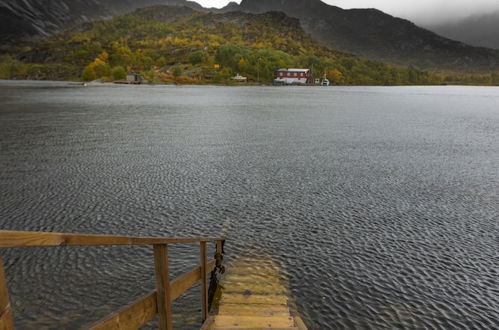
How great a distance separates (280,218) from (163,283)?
1454cm

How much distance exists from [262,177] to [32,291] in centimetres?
1924

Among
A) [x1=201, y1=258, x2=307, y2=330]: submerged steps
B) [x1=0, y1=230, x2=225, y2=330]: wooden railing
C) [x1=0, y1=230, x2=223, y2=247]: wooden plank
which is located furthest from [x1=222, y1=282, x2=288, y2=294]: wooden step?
[x1=0, y1=230, x2=223, y2=247]: wooden plank

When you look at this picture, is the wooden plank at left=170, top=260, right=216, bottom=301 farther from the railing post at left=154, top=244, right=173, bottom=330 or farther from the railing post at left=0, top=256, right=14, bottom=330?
the railing post at left=0, top=256, right=14, bottom=330

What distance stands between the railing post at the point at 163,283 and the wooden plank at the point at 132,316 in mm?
151

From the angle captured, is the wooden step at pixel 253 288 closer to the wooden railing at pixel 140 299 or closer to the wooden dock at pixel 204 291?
the wooden dock at pixel 204 291

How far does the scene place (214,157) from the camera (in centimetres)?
3550

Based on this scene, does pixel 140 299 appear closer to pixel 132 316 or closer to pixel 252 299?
pixel 132 316

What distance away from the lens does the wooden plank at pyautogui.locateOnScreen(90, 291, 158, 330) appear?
5.71 meters

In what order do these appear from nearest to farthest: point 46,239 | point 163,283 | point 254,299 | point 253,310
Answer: point 46,239 → point 163,283 → point 253,310 → point 254,299

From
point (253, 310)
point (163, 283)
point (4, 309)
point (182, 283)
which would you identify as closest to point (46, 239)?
point (4, 309)

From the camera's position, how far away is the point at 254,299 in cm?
1245

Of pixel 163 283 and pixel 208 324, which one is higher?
pixel 163 283

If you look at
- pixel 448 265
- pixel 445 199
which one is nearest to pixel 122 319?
pixel 448 265

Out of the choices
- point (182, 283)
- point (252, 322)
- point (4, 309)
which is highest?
point (4, 309)
